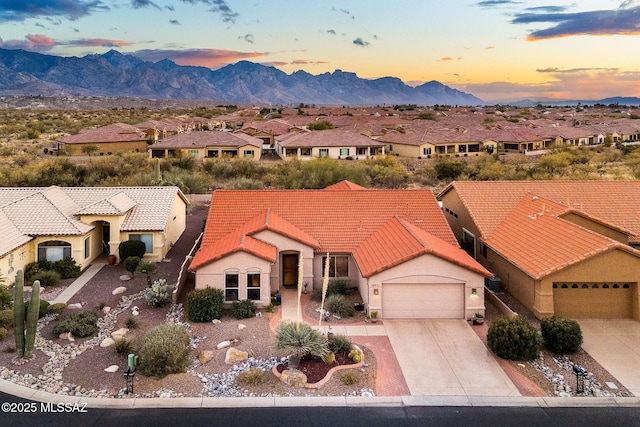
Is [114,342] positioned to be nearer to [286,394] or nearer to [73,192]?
[286,394]

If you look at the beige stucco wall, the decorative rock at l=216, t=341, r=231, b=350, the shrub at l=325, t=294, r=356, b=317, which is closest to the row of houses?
the beige stucco wall

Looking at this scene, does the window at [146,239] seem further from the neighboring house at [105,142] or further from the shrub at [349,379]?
the neighboring house at [105,142]

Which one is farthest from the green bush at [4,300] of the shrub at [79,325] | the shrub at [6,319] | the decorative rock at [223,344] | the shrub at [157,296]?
the decorative rock at [223,344]

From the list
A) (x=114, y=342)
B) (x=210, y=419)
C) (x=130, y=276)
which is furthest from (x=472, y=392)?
(x=130, y=276)

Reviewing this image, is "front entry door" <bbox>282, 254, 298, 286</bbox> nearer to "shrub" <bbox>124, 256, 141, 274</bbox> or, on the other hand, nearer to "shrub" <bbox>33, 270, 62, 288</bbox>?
"shrub" <bbox>124, 256, 141, 274</bbox>

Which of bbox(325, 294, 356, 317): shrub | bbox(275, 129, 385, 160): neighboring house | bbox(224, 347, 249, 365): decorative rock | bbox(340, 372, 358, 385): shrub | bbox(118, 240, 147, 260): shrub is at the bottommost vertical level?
bbox(340, 372, 358, 385): shrub
